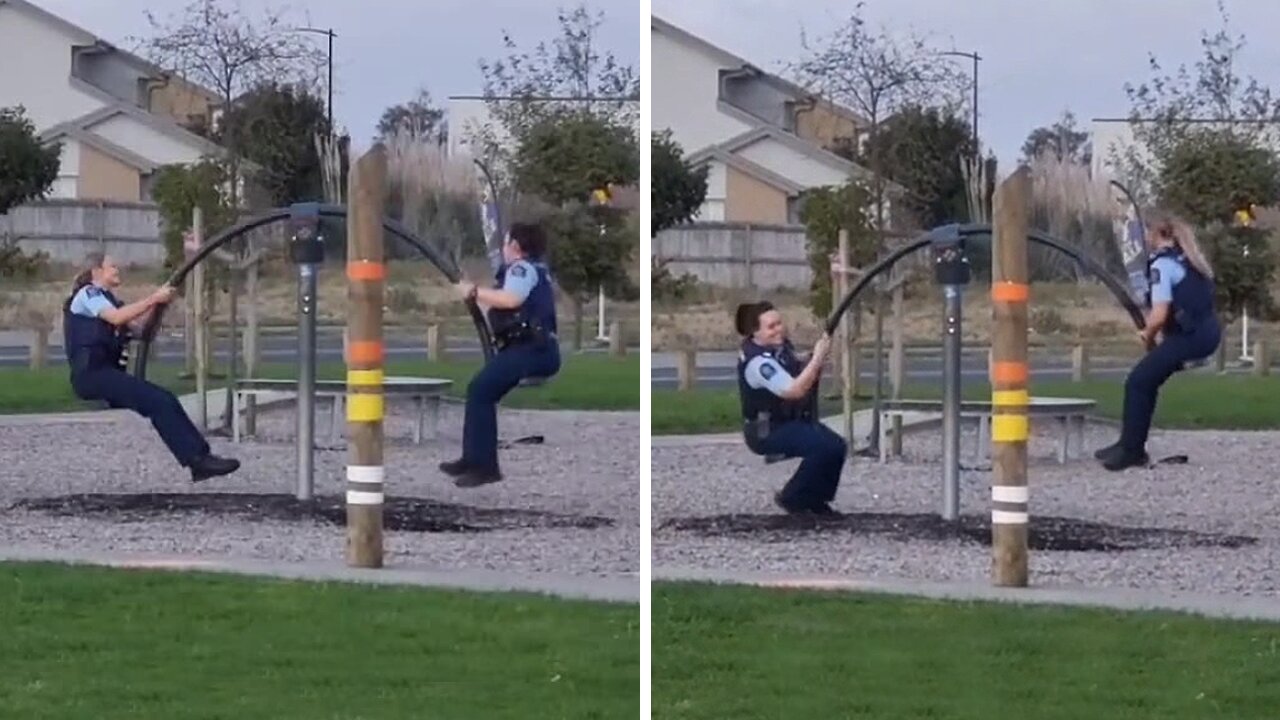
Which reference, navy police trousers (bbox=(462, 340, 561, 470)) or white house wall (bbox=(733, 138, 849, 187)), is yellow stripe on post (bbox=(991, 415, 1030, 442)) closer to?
white house wall (bbox=(733, 138, 849, 187))

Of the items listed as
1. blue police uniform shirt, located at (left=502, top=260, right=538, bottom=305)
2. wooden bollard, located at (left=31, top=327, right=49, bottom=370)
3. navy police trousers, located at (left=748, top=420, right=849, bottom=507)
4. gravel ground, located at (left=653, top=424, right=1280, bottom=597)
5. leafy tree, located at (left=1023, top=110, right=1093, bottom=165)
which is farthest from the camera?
wooden bollard, located at (left=31, top=327, right=49, bottom=370)

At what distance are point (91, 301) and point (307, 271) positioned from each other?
→ 0.81 metres

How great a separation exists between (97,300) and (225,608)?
121cm

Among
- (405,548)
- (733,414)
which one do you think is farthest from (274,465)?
(733,414)

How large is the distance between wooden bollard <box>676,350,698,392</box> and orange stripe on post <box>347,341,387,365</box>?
1.04m

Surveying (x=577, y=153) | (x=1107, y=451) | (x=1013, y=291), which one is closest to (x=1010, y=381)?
(x=1013, y=291)

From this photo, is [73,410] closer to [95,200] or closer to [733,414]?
[95,200]

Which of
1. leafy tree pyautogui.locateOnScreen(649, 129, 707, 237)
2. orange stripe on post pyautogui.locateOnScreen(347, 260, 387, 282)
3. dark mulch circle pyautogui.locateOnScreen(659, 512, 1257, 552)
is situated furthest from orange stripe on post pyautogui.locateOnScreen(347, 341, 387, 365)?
dark mulch circle pyautogui.locateOnScreen(659, 512, 1257, 552)

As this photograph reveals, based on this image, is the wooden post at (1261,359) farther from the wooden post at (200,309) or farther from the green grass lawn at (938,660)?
the wooden post at (200,309)

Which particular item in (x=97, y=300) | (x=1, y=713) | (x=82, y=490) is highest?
(x=97, y=300)

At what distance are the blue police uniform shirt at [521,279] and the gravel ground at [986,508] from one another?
0.70m

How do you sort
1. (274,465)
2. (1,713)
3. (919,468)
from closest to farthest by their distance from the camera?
(1,713) → (919,468) → (274,465)

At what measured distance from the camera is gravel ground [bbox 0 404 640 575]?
9117 millimetres

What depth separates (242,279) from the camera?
923 centimetres
